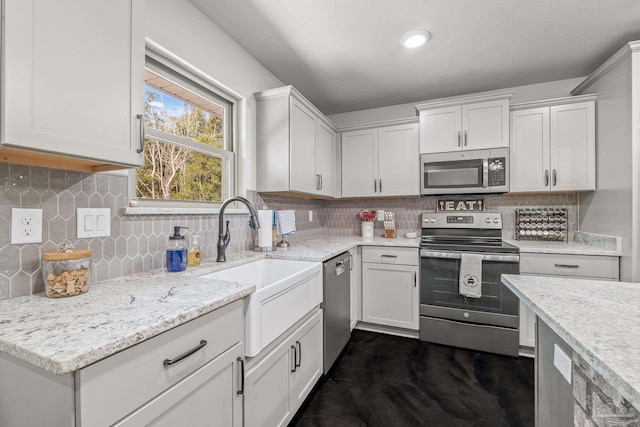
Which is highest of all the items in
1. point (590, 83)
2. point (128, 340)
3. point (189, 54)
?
point (590, 83)

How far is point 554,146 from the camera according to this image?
255cm

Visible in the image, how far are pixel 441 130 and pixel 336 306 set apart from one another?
6.58ft

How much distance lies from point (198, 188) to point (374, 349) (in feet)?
6.50

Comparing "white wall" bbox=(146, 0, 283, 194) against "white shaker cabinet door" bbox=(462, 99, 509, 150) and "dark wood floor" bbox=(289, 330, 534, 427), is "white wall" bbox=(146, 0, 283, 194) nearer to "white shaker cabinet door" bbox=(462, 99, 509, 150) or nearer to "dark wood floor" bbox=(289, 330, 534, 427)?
"dark wood floor" bbox=(289, 330, 534, 427)

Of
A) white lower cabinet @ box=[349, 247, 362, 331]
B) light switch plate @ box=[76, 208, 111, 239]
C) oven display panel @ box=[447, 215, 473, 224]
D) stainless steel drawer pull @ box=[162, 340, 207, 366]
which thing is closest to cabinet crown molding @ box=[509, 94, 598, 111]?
oven display panel @ box=[447, 215, 473, 224]

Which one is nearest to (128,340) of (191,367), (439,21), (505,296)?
(191,367)

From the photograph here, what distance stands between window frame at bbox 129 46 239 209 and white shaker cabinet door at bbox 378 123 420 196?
64.5 inches

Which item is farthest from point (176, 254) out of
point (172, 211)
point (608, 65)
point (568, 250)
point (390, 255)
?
point (608, 65)

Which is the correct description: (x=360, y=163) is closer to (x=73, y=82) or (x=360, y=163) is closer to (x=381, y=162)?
(x=381, y=162)

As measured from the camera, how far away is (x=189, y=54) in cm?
173

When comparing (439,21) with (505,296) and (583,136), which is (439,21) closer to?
(583,136)

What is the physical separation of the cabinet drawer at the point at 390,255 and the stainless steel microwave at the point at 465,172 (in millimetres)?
675

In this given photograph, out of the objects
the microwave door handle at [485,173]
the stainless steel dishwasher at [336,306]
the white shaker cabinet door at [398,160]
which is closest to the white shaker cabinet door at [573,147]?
the microwave door handle at [485,173]

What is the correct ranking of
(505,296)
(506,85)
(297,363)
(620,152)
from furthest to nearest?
(506,85)
(505,296)
(620,152)
(297,363)
